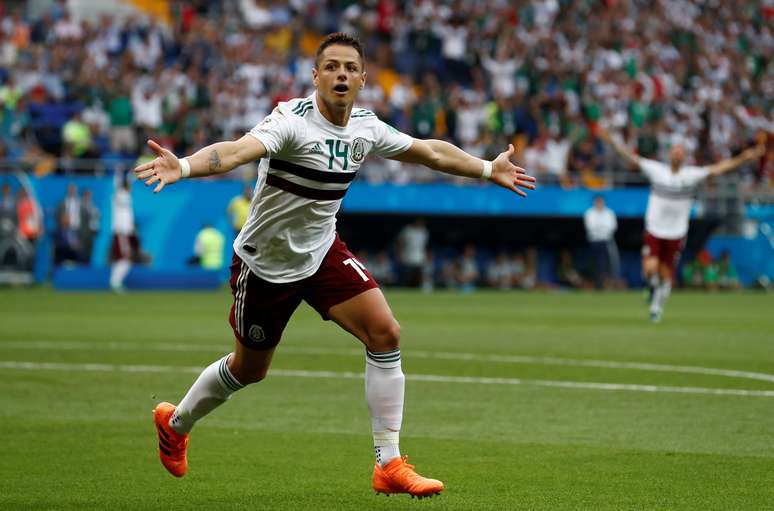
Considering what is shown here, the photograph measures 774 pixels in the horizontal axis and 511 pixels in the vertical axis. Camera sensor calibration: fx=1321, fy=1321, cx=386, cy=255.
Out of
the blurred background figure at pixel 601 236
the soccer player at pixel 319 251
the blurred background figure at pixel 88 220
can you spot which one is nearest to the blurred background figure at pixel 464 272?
the blurred background figure at pixel 601 236

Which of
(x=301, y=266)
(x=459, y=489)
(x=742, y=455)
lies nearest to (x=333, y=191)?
(x=301, y=266)

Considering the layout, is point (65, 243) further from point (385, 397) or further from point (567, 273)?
point (385, 397)

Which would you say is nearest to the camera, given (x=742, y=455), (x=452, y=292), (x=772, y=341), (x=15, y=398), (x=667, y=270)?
(x=742, y=455)

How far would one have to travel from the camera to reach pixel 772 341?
1777 centimetres

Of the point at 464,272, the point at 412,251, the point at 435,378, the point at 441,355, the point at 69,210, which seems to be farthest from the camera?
the point at 464,272

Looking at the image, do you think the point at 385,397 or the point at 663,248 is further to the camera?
the point at 663,248

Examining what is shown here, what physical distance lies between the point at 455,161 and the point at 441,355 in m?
7.87

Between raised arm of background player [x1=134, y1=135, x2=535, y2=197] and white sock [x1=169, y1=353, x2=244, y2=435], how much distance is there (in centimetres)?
155

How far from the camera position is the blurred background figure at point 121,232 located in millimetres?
28953

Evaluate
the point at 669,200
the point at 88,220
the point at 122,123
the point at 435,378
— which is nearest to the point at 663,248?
the point at 669,200

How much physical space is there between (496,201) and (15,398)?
21737 millimetres

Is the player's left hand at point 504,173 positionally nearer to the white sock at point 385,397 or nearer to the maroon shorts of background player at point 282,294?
the maroon shorts of background player at point 282,294

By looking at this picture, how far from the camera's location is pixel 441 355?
51.2ft

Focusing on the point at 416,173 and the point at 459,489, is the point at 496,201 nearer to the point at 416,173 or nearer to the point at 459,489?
the point at 416,173
